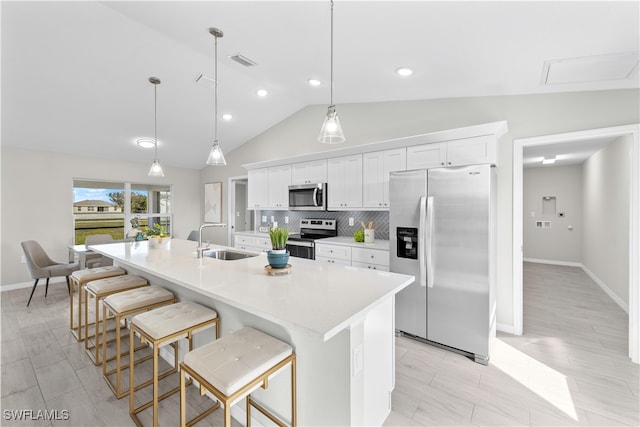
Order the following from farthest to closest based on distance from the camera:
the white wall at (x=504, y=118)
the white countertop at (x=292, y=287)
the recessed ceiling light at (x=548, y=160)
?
the recessed ceiling light at (x=548, y=160) < the white wall at (x=504, y=118) < the white countertop at (x=292, y=287)

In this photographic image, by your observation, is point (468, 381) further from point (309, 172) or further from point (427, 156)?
point (309, 172)

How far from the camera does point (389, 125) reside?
388 cm

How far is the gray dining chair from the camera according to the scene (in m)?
4.03

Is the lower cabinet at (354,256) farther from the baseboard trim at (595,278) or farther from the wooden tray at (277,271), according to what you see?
the wooden tray at (277,271)

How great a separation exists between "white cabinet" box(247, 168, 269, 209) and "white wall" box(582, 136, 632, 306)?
487 centimetres

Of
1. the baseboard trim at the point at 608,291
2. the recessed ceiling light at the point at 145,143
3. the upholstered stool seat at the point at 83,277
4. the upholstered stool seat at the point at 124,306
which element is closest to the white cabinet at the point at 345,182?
the upholstered stool seat at the point at 124,306

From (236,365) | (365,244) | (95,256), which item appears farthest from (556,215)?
(95,256)

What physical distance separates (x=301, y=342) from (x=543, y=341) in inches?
111

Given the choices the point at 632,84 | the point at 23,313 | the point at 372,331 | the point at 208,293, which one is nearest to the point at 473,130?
the point at 632,84

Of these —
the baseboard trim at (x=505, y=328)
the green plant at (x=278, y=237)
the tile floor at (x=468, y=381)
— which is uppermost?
the green plant at (x=278, y=237)

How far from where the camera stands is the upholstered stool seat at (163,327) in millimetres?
1638

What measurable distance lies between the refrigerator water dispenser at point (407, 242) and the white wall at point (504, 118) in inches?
41.2

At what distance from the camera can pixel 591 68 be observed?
227cm

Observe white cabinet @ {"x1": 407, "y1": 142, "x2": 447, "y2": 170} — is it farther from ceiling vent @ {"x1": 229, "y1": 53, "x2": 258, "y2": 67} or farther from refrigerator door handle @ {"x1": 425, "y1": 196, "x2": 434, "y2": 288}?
ceiling vent @ {"x1": 229, "y1": 53, "x2": 258, "y2": 67}
